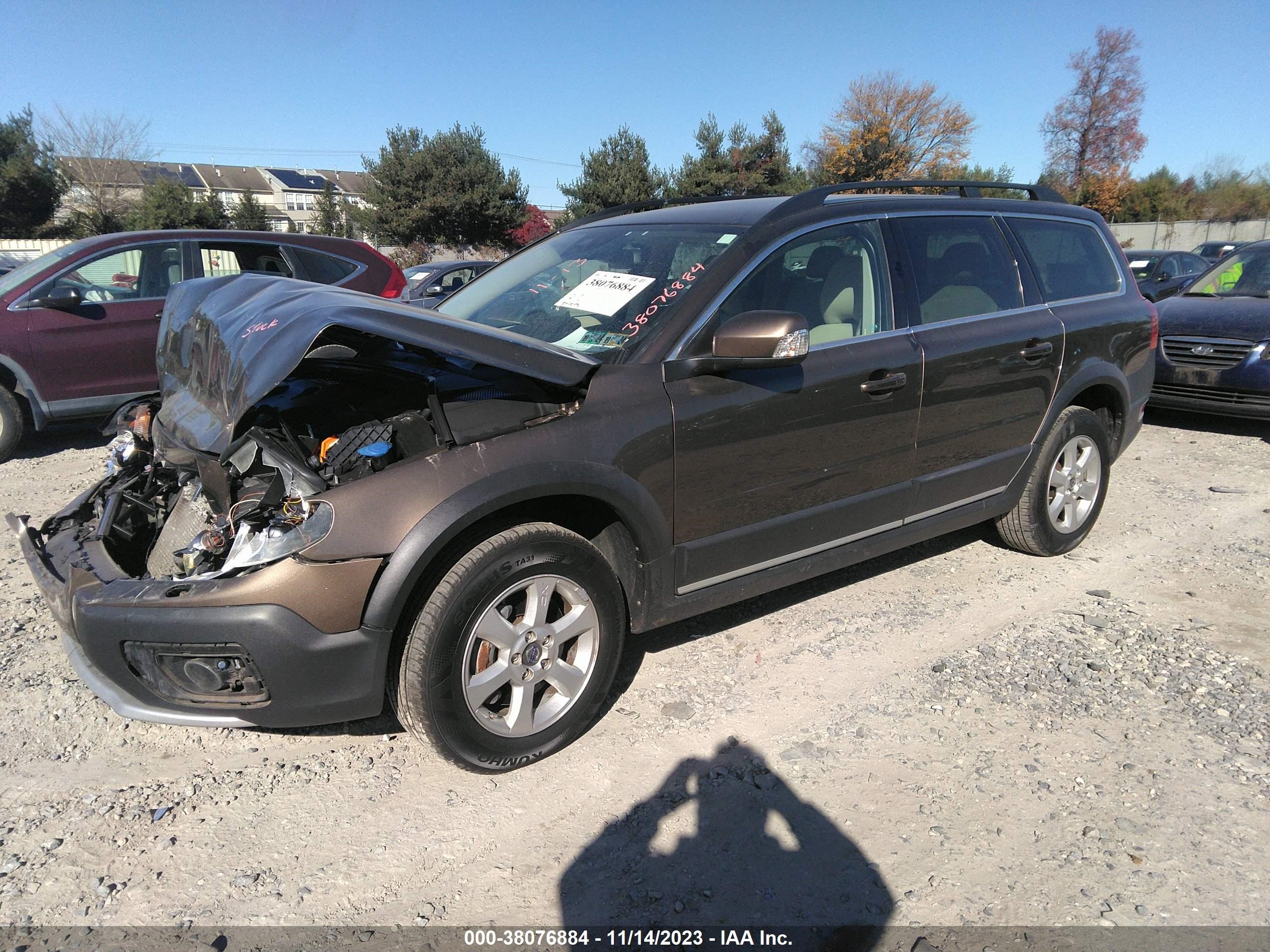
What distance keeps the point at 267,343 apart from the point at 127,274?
5831 mm

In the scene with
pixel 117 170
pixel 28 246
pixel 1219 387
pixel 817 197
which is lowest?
pixel 1219 387

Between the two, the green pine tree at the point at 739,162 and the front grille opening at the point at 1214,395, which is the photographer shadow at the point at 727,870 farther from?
the green pine tree at the point at 739,162

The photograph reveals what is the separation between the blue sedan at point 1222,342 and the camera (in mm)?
6852

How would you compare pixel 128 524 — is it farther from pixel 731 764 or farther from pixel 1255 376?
pixel 1255 376

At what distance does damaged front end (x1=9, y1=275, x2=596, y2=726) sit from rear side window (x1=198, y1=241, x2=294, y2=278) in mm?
4535

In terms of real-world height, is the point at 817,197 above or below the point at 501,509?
above

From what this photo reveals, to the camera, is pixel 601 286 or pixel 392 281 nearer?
pixel 601 286

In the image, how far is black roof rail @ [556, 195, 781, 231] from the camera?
3.93 metres

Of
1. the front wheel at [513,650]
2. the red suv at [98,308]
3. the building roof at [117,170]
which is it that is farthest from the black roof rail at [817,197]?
the building roof at [117,170]

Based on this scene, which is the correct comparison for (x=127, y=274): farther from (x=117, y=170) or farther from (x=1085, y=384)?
(x=117, y=170)

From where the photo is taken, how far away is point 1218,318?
728 cm


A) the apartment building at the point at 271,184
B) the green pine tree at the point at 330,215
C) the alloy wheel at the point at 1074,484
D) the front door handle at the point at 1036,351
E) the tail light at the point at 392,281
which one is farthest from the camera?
the apartment building at the point at 271,184

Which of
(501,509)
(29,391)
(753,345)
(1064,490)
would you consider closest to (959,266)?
(1064,490)

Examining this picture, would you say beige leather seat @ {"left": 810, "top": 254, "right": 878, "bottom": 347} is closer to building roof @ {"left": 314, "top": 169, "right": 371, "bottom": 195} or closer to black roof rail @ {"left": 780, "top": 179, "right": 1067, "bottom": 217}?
black roof rail @ {"left": 780, "top": 179, "right": 1067, "bottom": 217}
